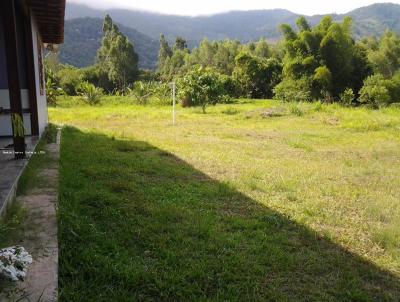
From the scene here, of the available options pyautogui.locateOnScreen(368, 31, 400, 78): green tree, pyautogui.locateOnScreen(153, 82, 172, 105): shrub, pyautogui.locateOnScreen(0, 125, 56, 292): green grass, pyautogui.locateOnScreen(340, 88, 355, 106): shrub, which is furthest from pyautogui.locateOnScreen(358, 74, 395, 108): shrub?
pyautogui.locateOnScreen(0, 125, 56, 292): green grass

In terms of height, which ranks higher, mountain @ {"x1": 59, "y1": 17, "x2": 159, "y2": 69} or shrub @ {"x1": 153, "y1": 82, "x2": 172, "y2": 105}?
mountain @ {"x1": 59, "y1": 17, "x2": 159, "y2": 69}

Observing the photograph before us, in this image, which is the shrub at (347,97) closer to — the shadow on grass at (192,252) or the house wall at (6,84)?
the house wall at (6,84)

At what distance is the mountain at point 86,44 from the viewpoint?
96.1 meters

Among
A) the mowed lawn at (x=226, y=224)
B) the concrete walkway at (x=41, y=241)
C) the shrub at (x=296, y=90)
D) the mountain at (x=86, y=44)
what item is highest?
the mountain at (x=86, y=44)

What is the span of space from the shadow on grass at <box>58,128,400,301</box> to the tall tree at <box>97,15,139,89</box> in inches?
1481

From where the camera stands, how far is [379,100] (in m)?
20.4

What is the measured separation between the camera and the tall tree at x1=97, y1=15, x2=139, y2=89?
4103 cm

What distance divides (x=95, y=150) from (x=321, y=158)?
427 cm

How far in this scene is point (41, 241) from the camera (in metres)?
2.97

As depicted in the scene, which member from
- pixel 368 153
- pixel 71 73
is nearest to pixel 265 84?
pixel 71 73

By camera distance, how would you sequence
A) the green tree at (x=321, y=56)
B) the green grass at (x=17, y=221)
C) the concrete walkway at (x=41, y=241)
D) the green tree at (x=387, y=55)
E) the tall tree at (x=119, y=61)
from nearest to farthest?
the concrete walkway at (x=41, y=241) < the green grass at (x=17, y=221) < the green tree at (x=321, y=56) < the green tree at (x=387, y=55) < the tall tree at (x=119, y=61)

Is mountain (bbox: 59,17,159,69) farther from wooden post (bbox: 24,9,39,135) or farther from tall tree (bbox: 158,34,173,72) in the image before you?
wooden post (bbox: 24,9,39,135)

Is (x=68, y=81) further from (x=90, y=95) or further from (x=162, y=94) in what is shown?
(x=162, y=94)

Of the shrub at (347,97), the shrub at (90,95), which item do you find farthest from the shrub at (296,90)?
the shrub at (90,95)
